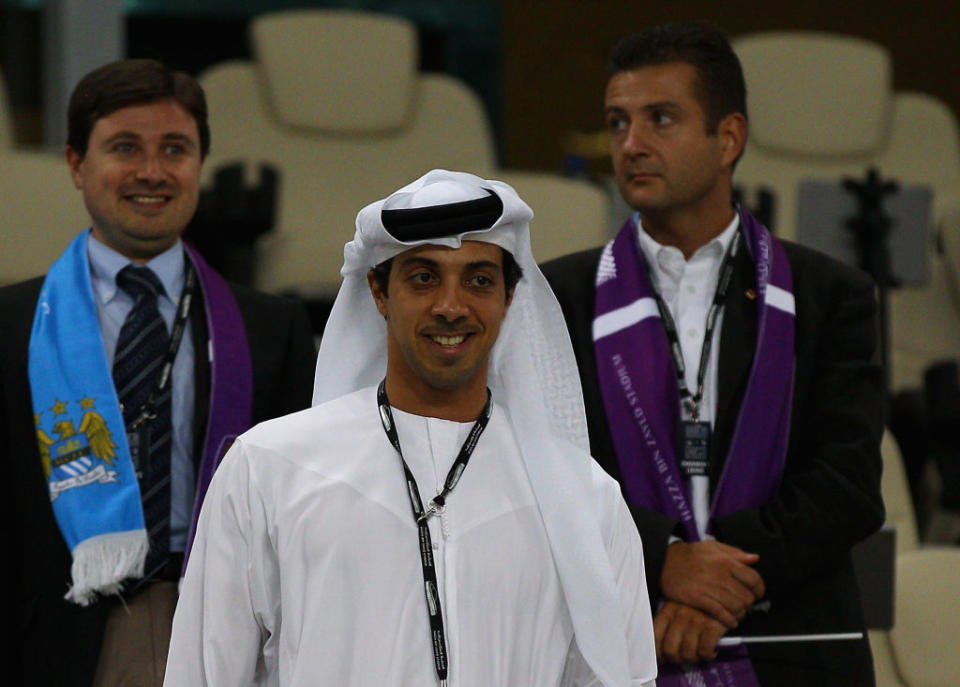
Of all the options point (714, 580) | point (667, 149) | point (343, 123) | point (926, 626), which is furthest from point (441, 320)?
point (343, 123)

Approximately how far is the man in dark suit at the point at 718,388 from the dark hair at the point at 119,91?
2.22ft

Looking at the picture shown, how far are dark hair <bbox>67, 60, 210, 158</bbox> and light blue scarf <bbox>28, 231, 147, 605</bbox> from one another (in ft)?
0.89

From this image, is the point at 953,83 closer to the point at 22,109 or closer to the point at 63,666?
the point at 22,109

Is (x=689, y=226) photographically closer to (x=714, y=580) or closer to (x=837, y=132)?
(x=714, y=580)

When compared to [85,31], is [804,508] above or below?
below

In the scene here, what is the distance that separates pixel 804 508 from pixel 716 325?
328 millimetres

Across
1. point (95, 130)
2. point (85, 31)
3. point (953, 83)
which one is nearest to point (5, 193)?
point (85, 31)

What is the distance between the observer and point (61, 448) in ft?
8.19

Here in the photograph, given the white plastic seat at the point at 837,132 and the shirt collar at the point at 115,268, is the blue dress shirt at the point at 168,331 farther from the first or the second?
the white plastic seat at the point at 837,132

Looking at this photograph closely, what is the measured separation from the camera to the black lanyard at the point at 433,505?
182cm

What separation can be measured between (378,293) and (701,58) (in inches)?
36.9

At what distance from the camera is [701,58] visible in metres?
2.67

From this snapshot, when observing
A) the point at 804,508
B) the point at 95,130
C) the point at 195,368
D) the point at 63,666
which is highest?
the point at 95,130

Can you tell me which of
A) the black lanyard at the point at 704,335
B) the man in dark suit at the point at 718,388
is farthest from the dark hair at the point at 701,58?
the black lanyard at the point at 704,335
